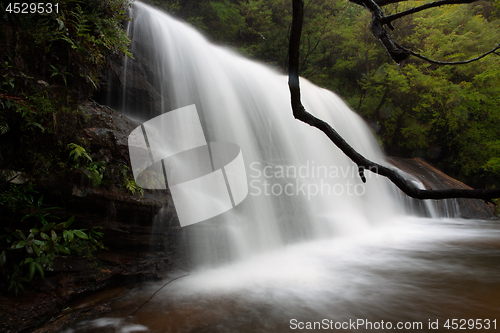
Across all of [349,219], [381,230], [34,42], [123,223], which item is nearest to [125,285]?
[123,223]

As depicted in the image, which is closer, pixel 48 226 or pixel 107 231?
pixel 48 226

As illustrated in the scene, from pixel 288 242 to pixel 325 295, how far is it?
6.33ft

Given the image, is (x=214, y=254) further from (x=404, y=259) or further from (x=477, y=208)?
(x=477, y=208)

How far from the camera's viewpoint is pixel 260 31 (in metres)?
14.3

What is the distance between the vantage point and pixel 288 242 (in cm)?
518

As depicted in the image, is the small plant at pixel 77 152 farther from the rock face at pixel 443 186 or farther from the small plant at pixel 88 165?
the rock face at pixel 443 186

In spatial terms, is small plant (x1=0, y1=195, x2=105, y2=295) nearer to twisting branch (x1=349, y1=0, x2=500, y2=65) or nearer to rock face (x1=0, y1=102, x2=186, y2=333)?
rock face (x1=0, y1=102, x2=186, y2=333)

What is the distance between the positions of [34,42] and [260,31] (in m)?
12.8

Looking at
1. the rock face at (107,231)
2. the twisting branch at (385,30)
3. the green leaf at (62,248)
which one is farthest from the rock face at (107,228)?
the twisting branch at (385,30)

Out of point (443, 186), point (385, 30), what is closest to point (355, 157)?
point (385, 30)

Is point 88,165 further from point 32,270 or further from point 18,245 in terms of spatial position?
point 32,270

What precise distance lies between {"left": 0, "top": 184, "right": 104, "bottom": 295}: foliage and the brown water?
760 millimetres

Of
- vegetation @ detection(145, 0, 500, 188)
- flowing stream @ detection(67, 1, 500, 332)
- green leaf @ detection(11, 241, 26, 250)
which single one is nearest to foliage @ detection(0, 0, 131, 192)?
green leaf @ detection(11, 241, 26, 250)

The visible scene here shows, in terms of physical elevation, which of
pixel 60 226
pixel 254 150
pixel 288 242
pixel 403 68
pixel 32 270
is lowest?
pixel 288 242
